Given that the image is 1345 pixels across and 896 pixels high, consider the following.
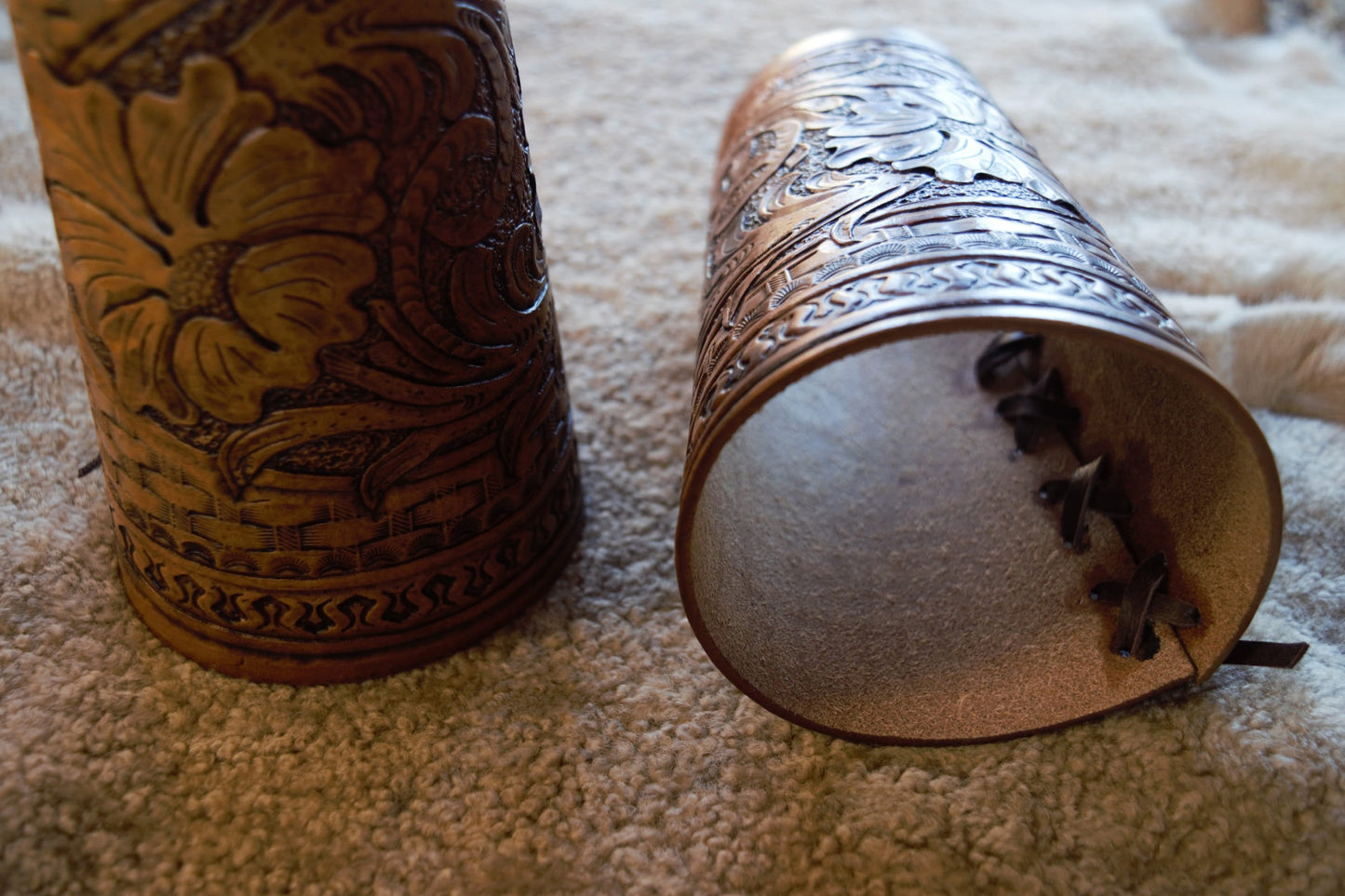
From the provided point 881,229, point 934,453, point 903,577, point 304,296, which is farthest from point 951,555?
point 304,296

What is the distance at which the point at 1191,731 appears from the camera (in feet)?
2.85

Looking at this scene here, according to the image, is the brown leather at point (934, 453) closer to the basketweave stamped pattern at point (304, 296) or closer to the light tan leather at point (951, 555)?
the light tan leather at point (951, 555)

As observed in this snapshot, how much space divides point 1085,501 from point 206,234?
77 cm

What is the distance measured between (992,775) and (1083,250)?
0.40 meters

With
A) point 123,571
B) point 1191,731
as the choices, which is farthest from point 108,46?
point 1191,731

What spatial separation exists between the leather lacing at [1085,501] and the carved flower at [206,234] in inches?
25.1

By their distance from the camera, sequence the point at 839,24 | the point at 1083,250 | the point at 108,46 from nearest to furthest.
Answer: the point at 108,46
the point at 1083,250
the point at 839,24

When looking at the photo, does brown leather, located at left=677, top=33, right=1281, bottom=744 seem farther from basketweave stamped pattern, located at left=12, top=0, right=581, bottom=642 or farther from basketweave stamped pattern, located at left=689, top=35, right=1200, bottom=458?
basketweave stamped pattern, located at left=12, top=0, right=581, bottom=642

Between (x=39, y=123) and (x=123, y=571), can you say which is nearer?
(x=39, y=123)

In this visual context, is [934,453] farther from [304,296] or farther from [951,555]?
[304,296]

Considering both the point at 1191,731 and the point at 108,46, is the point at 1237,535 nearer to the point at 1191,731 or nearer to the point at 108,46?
the point at 1191,731

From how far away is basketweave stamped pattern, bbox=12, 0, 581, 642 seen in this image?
68 centimetres

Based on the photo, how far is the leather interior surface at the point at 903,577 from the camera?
34.9 inches

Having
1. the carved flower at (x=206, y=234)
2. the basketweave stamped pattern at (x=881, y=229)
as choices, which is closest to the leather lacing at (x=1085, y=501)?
the basketweave stamped pattern at (x=881, y=229)
